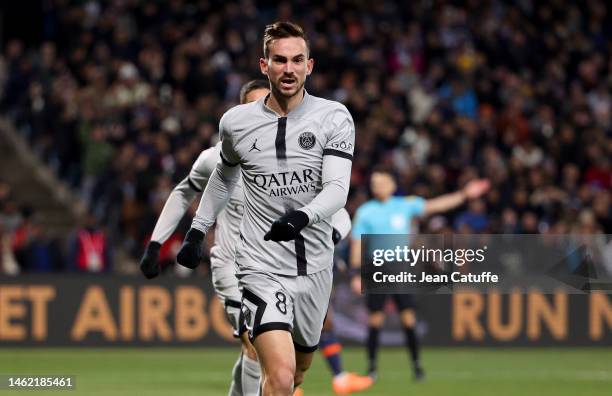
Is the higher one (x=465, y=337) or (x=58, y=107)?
(x=58, y=107)

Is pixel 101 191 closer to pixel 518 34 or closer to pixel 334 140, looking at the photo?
pixel 518 34

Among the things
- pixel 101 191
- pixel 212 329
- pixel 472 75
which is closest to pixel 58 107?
pixel 101 191

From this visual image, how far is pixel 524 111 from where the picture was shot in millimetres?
22984


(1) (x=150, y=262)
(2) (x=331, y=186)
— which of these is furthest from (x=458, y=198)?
→ (2) (x=331, y=186)

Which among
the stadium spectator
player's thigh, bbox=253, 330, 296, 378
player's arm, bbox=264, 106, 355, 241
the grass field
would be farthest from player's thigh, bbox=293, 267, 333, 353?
the stadium spectator

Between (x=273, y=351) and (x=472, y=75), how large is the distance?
1693 cm

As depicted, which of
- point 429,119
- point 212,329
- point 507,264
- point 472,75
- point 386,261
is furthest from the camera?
point 472,75

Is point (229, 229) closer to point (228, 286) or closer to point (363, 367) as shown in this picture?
point (228, 286)

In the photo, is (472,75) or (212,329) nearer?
(212,329)

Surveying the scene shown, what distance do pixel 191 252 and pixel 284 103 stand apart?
1015 millimetres

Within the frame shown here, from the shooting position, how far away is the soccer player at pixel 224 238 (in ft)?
27.3

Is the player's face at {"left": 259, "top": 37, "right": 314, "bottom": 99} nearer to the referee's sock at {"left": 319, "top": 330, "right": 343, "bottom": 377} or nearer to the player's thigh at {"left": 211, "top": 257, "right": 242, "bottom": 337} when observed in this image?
the player's thigh at {"left": 211, "top": 257, "right": 242, "bottom": 337}

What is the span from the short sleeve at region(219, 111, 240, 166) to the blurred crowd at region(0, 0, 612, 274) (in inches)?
458

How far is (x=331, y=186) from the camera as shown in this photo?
6910mm
